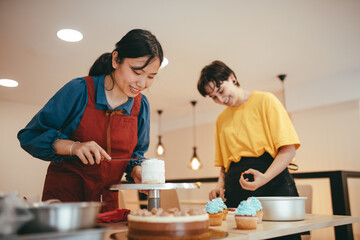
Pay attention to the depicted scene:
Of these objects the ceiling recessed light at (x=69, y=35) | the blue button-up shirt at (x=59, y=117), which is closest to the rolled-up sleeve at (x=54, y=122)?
the blue button-up shirt at (x=59, y=117)

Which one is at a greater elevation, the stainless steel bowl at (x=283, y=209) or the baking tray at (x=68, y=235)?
the baking tray at (x=68, y=235)

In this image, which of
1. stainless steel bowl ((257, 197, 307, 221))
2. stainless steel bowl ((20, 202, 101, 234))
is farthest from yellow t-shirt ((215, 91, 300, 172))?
stainless steel bowl ((20, 202, 101, 234))

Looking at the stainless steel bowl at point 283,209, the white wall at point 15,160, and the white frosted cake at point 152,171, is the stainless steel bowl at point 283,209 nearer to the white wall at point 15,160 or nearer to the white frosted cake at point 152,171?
the white frosted cake at point 152,171

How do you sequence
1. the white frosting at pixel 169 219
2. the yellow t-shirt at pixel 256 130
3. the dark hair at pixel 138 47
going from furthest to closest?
the yellow t-shirt at pixel 256 130 < the dark hair at pixel 138 47 < the white frosting at pixel 169 219

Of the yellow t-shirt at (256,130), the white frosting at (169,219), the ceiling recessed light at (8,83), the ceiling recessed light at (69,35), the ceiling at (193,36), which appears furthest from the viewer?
the ceiling recessed light at (8,83)

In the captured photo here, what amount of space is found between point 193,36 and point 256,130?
1.57 metres

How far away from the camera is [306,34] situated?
9.73ft

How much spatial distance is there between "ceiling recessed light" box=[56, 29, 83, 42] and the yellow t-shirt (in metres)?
1.76

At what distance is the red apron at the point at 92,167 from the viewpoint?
127 centimetres

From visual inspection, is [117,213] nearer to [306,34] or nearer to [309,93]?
[306,34]

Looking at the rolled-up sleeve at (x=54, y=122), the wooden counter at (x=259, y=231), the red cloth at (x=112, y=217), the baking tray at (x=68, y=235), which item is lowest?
the wooden counter at (x=259, y=231)

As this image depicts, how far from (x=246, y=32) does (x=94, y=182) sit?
83.9 inches

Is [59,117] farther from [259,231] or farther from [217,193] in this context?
[217,193]

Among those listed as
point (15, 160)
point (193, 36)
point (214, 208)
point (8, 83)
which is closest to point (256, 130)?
point (214, 208)
